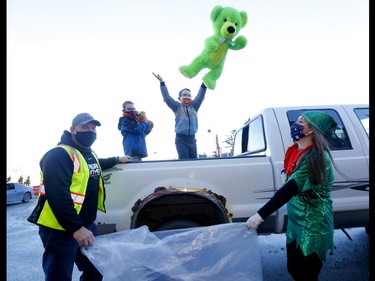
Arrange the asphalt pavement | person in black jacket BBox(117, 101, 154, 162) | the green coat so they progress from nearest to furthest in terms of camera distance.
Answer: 1. the green coat
2. the asphalt pavement
3. person in black jacket BBox(117, 101, 154, 162)

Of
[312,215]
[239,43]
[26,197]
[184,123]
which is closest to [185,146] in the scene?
[184,123]

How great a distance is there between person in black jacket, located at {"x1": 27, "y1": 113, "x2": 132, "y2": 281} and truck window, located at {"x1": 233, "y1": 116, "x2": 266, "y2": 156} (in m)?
2.00

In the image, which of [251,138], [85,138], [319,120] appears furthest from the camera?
[251,138]

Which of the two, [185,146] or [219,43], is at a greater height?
[219,43]

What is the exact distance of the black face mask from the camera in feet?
8.28

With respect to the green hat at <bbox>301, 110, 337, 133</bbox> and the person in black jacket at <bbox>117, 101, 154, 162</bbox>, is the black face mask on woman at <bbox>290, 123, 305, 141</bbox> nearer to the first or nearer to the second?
the green hat at <bbox>301, 110, 337, 133</bbox>

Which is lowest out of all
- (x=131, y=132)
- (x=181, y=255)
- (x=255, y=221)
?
(x=181, y=255)

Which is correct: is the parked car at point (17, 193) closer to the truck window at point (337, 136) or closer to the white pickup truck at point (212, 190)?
the white pickup truck at point (212, 190)

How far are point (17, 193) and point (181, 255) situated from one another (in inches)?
640

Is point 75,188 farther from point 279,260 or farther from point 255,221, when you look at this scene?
point 279,260

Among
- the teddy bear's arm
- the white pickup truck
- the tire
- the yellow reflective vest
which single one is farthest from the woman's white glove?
the tire

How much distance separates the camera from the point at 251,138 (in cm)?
409
